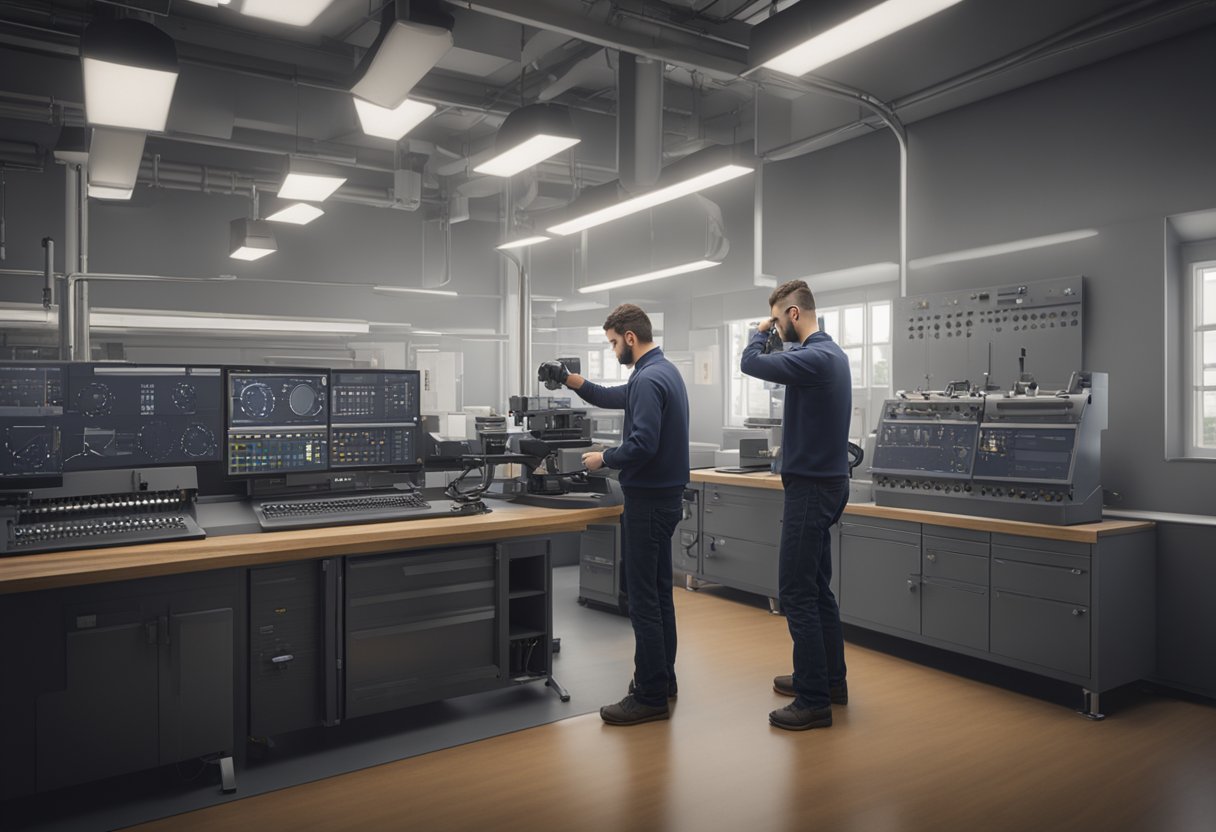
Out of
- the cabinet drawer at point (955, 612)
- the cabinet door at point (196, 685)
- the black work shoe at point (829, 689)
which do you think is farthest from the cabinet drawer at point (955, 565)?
the cabinet door at point (196, 685)

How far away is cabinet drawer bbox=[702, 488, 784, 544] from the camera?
16.8 ft

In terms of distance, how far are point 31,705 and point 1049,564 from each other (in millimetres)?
3933

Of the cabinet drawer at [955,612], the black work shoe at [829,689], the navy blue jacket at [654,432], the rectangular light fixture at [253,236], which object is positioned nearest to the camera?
the navy blue jacket at [654,432]

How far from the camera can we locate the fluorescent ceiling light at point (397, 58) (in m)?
2.88

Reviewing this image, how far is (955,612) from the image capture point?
3986 mm

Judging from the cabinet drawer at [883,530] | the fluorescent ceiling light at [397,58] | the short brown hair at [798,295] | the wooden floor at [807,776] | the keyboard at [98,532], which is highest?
the fluorescent ceiling light at [397,58]

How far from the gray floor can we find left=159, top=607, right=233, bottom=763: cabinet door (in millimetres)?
162

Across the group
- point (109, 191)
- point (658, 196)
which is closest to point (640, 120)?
point (658, 196)

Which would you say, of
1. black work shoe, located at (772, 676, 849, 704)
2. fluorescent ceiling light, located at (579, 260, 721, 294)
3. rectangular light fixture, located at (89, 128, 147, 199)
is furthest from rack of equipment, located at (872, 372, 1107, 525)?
rectangular light fixture, located at (89, 128, 147, 199)

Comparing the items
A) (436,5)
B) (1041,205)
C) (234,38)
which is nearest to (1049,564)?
(1041,205)

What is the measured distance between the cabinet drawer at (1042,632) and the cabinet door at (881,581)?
17.2 inches

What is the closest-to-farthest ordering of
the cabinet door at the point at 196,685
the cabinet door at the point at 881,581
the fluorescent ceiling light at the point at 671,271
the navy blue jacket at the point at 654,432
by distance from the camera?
the cabinet door at the point at 196,685, the navy blue jacket at the point at 654,432, the cabinet door at the point at 881,581, the fluorescent ceiling light at the point at 671,271

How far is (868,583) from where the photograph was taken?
4.43 m

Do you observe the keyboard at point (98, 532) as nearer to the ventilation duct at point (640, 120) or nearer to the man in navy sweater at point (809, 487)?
the man in navy sweater at point (809, 487)
